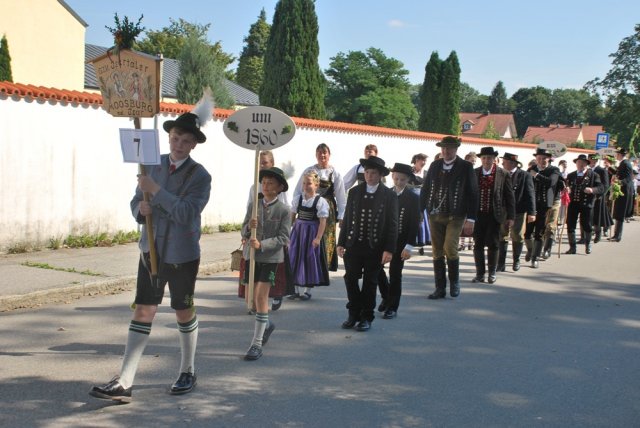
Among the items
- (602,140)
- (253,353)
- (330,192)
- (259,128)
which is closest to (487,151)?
(330,192)

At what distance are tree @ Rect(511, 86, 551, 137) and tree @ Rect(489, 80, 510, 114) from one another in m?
7.45

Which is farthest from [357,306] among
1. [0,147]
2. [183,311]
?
[0,147]

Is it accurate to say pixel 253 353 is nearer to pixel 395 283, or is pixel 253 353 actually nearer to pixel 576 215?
pixel 395 283

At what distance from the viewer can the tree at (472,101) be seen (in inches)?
6220

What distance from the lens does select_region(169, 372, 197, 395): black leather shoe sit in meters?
4.89

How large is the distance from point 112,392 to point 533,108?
14215cm

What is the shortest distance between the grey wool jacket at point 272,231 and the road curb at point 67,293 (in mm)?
2827

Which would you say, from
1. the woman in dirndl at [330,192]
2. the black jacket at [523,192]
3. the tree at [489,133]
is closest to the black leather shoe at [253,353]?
the woman in dirndl at [330,192]

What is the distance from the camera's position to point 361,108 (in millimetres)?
64562

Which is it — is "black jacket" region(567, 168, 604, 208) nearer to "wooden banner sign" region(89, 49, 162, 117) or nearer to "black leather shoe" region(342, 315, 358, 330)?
"black leather shoe" region(342, 315, 358, 330)

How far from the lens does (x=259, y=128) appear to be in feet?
22.7

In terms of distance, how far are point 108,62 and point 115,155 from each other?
7131 mm

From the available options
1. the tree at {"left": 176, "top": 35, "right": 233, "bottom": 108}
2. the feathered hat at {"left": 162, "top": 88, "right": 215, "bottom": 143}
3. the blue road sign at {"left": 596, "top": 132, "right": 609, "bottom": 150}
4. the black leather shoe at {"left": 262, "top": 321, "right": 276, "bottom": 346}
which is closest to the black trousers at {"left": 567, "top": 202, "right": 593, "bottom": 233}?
the black leather shoe at {"left": 262, "top": 321, "right": 276, "bottom": 346}

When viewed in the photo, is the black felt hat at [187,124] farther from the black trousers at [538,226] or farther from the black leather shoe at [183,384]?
the black trousers at [538,226]
